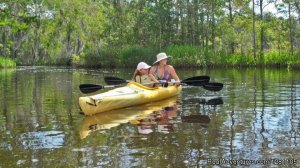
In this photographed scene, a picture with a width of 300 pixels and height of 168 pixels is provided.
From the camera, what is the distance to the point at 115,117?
860cm

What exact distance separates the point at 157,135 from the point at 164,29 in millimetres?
36264

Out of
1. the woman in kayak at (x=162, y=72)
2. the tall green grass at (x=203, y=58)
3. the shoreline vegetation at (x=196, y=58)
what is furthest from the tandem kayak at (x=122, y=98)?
the tall green grass at (x=203, y=58)

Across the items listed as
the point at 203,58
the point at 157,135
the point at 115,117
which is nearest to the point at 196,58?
the point at 203,58

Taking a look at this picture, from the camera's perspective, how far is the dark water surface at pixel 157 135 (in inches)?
204

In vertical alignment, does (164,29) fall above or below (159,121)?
above

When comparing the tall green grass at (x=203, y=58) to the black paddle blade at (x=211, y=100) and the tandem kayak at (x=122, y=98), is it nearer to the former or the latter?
the black paddle blade at (x=211, y=100)

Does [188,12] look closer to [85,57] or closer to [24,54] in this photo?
[85,57]

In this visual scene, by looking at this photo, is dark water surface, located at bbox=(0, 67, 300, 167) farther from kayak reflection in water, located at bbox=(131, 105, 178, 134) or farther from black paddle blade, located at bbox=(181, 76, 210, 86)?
black paddle blade, located at bbox=(181, 76, 210, 86)

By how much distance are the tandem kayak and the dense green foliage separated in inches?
760

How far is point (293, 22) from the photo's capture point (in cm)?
3316

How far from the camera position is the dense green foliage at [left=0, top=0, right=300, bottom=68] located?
3138 cm

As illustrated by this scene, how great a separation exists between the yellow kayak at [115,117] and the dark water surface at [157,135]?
0.7 inches

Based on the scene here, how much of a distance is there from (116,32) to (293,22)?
19.3m

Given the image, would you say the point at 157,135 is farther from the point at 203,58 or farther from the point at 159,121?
the point at 203,58
